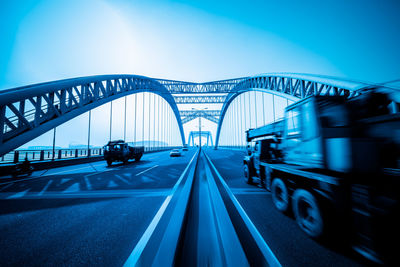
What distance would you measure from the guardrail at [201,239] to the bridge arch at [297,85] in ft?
32.4

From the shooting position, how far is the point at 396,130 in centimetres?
298

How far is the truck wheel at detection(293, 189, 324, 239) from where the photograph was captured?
2.75m

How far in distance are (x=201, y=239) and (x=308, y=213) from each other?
2424 mm

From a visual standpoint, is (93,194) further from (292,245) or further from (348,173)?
(348,173)

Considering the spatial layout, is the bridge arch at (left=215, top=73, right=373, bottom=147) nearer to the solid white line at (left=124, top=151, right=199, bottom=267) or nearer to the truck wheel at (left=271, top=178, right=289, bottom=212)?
the truck wheel at (left=271, top=178, right=289, bottom=212)

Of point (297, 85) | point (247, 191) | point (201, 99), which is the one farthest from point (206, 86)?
point (247, 191)

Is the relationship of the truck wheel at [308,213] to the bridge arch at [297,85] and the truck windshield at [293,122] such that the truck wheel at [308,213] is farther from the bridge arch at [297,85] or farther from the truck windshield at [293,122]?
the bridge arch at [297,85]

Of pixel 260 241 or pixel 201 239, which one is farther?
pixel 201 239

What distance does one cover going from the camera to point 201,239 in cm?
283

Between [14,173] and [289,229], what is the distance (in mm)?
14524

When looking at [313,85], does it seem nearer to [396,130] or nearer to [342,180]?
[396,130]

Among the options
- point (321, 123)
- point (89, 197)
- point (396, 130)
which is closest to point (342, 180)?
point (321, 123)

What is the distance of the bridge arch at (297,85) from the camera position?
14445 millimetres

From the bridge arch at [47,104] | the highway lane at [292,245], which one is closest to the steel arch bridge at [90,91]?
the bridge arch at [47,104]
